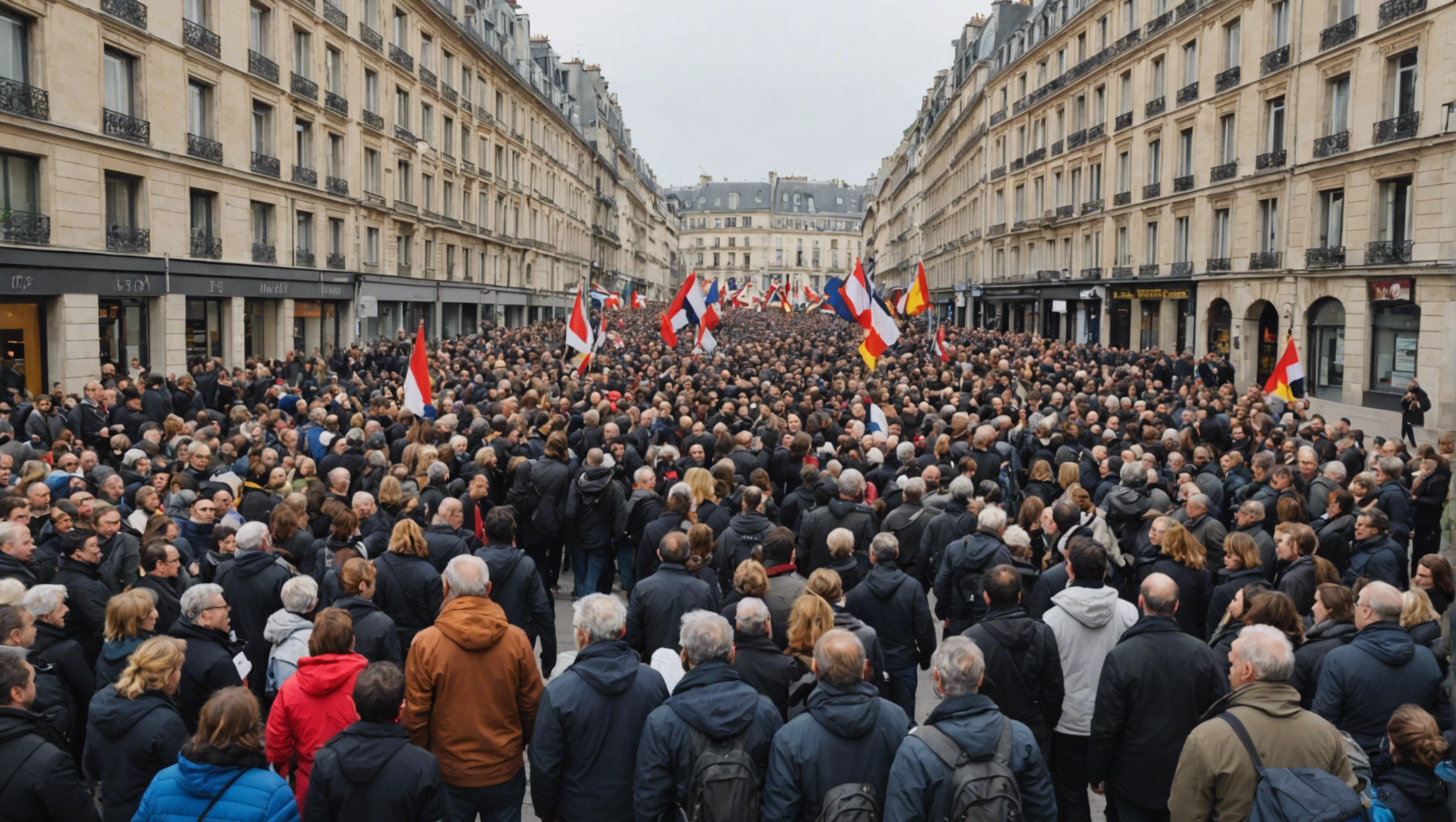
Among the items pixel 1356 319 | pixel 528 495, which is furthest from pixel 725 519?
pixel 1356 319

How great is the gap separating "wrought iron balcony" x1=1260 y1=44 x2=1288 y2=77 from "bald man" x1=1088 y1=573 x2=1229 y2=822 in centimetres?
2870

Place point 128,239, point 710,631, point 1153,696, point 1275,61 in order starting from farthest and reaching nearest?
1. point 1275,61
2. point 128,239
3. point 1153,696
4. point 710,631

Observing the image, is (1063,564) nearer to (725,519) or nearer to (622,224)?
(725,519)

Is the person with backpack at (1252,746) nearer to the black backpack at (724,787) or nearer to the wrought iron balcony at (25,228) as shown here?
the black backpack at (724,787)

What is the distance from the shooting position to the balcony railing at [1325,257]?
25.9 meters

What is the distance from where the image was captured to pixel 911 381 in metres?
18.9

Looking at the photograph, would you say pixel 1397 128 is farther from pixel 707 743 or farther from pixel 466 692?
pixel 466 692

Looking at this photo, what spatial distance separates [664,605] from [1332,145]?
1058 inches

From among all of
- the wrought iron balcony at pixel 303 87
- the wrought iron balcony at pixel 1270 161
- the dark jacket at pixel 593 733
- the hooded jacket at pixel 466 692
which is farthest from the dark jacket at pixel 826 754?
the wrought iron balcony at pixel 1270 161

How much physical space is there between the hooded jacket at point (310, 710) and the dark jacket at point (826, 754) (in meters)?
1.90

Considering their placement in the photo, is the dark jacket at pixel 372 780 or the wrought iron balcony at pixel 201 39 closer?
the dark jacket at pixel 372 780

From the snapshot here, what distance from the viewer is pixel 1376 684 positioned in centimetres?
470

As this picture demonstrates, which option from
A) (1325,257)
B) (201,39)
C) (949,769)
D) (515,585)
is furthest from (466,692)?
(1325,257)

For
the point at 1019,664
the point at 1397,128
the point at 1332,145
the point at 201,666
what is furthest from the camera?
the point at 1332,145
